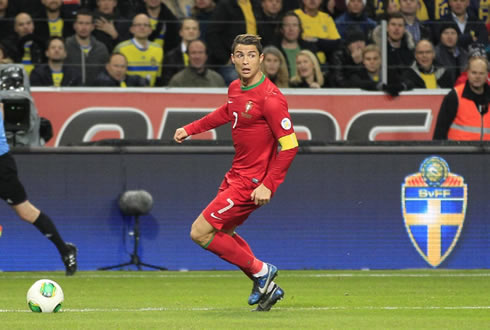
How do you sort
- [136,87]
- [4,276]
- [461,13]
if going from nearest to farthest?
[4,276] < [136,87] < [461,13]

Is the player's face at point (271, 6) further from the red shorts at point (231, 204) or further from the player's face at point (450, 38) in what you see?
the red shorts at point (231, 204)

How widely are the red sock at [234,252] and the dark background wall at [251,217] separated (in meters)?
3.84

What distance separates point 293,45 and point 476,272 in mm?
4109

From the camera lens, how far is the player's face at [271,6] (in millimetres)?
14617

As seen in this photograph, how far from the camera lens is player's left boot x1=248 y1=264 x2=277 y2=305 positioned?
8.38m

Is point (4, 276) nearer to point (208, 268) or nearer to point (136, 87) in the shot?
→ point (208, 268)

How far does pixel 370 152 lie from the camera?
12.4m

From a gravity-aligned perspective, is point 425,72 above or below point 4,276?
above

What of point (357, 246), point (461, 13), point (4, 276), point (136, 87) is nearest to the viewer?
point (4, 276)

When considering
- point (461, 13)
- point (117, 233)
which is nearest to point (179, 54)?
point (117, 233)

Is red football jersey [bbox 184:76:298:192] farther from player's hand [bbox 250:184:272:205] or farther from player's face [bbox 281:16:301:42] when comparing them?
player's face [bbox 281:16:301:42]

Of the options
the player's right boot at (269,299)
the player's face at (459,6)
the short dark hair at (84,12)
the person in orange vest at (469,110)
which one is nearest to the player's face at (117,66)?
the short dark hair at (84,12)

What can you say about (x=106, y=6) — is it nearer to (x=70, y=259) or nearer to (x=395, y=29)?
(x=395, y=29)

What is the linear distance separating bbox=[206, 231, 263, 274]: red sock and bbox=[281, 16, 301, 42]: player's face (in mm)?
6416
